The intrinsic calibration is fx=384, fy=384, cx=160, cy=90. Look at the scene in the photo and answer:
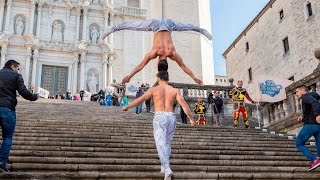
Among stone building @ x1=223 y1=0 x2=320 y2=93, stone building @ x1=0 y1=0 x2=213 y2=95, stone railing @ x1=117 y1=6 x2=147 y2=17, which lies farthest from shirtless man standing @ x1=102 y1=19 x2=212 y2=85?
stone railing @ x1=117 y1=6 x2=147 y2=17

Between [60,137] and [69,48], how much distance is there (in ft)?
79.6

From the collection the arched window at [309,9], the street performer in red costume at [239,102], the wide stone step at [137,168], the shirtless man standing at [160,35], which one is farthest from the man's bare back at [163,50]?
the arched window at [309,9]

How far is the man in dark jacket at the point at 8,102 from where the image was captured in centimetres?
583

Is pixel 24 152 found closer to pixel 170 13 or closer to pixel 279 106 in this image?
pixel 279 106

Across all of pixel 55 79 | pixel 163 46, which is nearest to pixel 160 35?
pixel 163 46

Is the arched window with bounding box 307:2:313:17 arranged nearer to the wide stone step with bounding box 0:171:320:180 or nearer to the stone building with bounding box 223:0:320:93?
the stone building with bounding box 223:0:320:93

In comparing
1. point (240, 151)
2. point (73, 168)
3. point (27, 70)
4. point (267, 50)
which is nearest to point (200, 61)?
point (267, 50)

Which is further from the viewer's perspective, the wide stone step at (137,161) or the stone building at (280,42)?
the stone building at (280,42)

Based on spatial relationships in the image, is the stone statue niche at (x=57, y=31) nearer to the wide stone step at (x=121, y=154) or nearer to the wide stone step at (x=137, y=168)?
the wide stone step at (x=121, y=154)

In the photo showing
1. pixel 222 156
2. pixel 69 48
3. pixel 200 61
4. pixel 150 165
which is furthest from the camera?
pixel 200 61

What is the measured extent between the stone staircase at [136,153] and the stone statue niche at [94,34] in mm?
23046

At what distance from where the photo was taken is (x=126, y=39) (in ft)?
111

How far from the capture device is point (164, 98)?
5.76 metres

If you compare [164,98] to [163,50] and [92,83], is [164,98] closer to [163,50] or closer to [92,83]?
[163,50]
